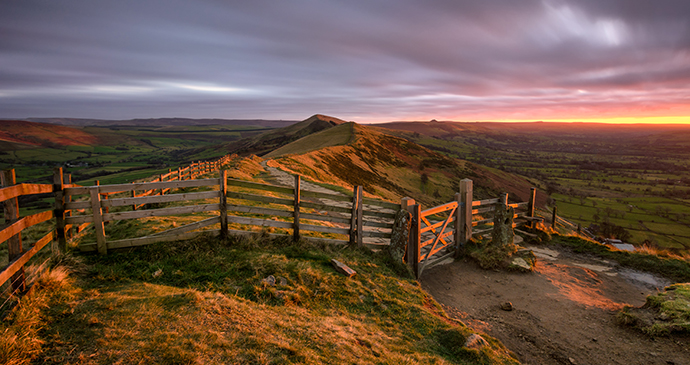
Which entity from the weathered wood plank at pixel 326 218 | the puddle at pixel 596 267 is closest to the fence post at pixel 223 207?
the weathered wood plank at pixel 326 218

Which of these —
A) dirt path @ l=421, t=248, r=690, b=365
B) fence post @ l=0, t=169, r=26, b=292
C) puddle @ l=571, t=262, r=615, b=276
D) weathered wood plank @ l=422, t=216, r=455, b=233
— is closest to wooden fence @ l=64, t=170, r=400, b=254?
fence post @ l=0, t=169, r=26, b=292

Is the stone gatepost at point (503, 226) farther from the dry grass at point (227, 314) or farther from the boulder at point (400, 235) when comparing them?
the dry grass at point (227, 314)

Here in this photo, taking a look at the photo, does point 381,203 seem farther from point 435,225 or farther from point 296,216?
point 296,216

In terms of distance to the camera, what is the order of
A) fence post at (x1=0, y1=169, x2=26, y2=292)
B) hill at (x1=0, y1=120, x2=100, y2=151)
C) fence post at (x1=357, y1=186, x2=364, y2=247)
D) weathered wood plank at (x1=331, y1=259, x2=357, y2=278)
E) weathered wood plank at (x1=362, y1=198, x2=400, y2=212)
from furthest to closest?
hill at (x1=0, y1=120, x2=100, y2=151), weathered wood plank at (x1=362, y1=198, x2=400, y2=212), fence post at (x1=357, y1=186, x2=364, y2=247), weathered wood plank at (x1=331, y1=259, x2=357, y2=278), fence post at (x1=0, y1=169, x2=26, y2=292)

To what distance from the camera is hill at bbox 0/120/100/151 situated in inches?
5468

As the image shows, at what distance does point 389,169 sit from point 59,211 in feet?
176

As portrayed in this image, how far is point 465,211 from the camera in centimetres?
1031

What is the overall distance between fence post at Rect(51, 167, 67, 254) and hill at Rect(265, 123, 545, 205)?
21571 mm

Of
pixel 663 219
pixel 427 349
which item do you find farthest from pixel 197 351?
pixel 663 219

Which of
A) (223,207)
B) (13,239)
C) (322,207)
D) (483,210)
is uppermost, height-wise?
(13,239)

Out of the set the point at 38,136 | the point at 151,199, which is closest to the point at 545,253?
the point at 151,199

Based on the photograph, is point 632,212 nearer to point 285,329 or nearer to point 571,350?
point 571,350

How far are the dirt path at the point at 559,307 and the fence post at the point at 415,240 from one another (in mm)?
620

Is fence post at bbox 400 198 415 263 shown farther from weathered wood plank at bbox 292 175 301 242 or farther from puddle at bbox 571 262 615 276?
puddle at bbox 571 262 615 276
